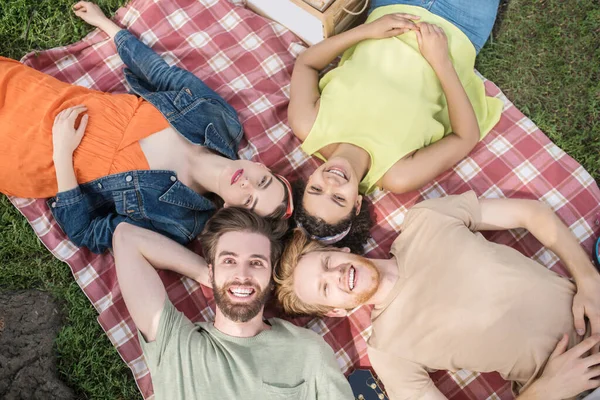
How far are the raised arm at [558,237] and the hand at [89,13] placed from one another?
380cm

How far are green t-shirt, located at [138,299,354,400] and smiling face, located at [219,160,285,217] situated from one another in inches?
36.4

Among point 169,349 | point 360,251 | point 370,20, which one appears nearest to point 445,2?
point 370,20

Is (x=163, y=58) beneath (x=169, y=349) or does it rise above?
above

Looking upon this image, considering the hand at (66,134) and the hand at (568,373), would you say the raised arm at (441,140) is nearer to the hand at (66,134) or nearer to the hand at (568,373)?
the hand at (568,373)

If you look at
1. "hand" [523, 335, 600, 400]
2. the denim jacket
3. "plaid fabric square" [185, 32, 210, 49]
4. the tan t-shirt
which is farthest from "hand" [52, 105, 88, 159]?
"hand" [523, 335, 600, 400]

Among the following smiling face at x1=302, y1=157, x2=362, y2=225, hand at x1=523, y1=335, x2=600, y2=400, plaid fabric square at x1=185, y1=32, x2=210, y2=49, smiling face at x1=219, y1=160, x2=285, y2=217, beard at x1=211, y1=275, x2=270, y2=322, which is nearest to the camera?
hand at x1=523, y1=335, x2=600, y2=400

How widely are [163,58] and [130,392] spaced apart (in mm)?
2968

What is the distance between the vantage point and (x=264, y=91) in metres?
4.62

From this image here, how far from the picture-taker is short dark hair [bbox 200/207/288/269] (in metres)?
3.57

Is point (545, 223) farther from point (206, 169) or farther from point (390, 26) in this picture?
point (206, 169)

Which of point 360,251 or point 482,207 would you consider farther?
point 360,251

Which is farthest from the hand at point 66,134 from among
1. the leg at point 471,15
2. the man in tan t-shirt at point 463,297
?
the leg at point 471,15

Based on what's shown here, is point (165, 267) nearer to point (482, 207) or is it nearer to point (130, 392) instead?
point (130, 392)

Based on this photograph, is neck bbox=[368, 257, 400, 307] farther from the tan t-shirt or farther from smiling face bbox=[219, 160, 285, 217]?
smiling face bbox=[219, 160, 285, 217]
